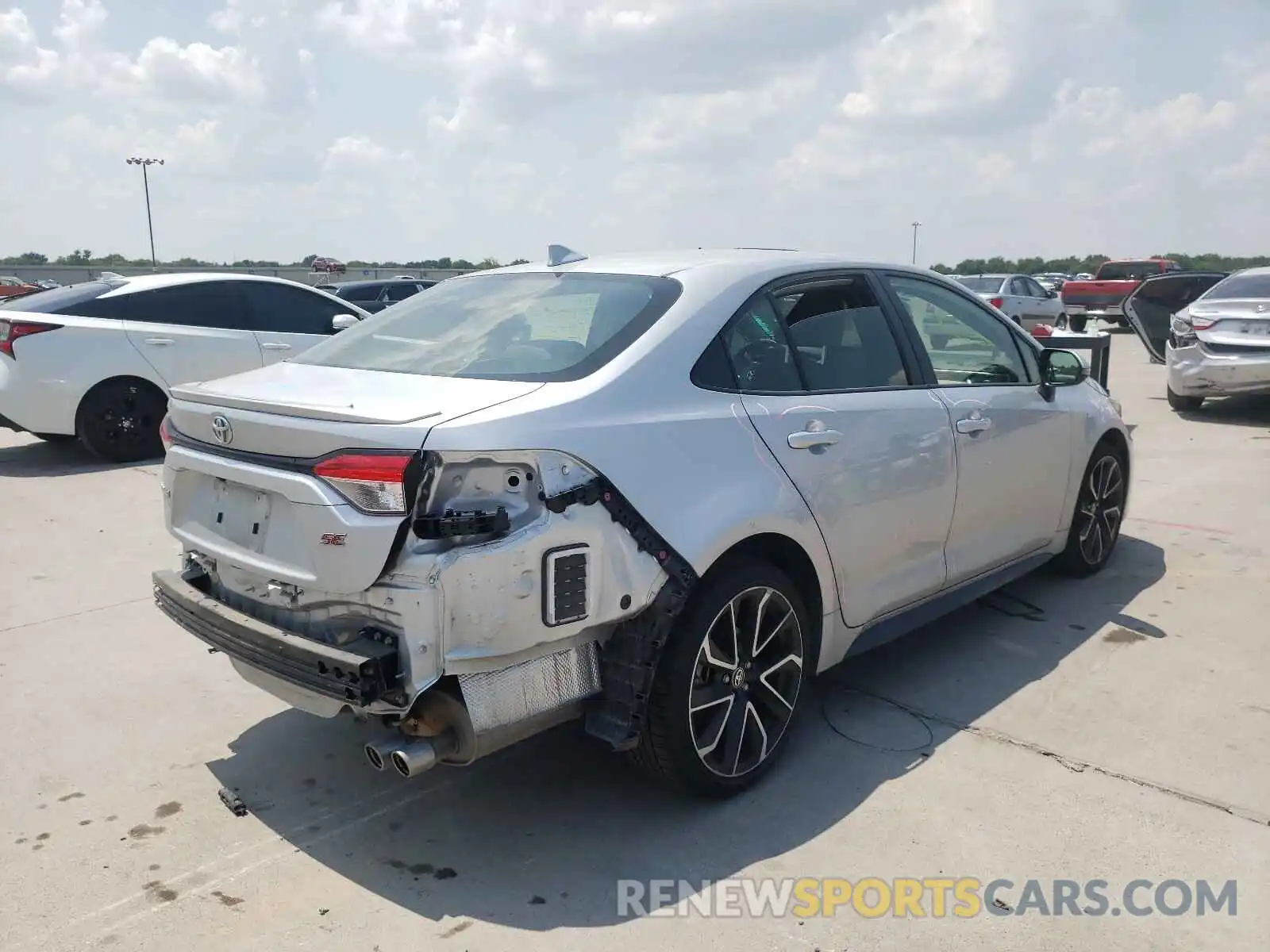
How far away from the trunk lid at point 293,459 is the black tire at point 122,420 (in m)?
5.76

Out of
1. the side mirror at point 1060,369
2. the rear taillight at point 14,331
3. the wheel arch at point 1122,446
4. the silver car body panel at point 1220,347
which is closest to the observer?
the side mirror at point 1060,369

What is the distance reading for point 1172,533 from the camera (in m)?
6.53

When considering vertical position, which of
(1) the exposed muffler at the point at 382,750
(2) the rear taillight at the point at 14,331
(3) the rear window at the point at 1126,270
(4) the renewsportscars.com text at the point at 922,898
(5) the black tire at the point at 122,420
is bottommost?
(4) the renewsportscars.com text at the point at 922,898

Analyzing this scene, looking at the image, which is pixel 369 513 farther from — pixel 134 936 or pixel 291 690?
pixel 134 936

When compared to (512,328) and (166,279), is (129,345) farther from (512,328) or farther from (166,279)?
(512,328)

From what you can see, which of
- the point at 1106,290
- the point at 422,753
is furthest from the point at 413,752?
the point at 1106,290

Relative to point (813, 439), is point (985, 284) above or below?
above

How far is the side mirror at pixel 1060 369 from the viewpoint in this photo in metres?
5.00

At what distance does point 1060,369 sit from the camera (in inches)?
199

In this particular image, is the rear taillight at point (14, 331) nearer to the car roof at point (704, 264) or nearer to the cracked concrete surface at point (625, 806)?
the cracked concrete surface at point (625, 806)

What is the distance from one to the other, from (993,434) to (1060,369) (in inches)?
34.2

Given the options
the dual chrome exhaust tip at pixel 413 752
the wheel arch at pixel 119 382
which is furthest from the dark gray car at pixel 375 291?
the dual chrome exhaust tip at pixel 413 752

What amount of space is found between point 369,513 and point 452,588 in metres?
0.30

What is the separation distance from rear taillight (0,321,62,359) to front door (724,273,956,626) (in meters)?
7.08
